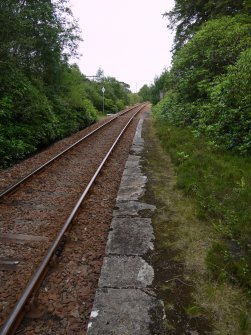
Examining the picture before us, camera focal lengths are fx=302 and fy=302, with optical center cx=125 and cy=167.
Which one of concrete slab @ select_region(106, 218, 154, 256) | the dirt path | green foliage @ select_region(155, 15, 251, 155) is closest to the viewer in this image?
the dirt path

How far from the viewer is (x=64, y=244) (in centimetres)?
470

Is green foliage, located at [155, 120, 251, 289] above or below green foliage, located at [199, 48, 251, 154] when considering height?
below

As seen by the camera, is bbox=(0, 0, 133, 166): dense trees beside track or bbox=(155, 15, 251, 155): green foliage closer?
bbox=(155, 15, 251, 155): green foliage

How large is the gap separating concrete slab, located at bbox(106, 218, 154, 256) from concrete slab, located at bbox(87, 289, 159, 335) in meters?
0.92

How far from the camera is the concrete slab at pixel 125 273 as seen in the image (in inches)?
146

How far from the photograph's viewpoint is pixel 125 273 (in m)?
3.91

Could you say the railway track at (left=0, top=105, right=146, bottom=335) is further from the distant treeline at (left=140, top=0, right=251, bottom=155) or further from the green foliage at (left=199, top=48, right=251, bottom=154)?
the distant treeline at (left=140, top=0, right=251, bottom=155)

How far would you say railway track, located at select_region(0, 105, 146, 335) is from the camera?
11.6 ft

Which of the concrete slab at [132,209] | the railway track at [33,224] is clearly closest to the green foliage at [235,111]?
the concrete slab at [132,209]

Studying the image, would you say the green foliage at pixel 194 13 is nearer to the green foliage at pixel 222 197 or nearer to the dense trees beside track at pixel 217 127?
the dense trees beside track at pixel 217 127

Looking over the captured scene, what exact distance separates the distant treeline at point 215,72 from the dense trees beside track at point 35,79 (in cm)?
624

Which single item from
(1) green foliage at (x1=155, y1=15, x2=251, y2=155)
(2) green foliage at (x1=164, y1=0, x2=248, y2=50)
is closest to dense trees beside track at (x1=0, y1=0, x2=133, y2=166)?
(1) green foliage at (x1=155, y1=15, x2=251, y2=155)

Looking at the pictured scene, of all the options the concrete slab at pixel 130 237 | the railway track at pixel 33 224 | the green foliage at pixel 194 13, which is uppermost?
the green foliage at pixel 194 13

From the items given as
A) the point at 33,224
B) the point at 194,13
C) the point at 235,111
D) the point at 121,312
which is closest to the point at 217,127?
the point at 235,111
